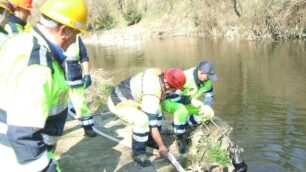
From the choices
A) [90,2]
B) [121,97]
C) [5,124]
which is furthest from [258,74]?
[90,2]

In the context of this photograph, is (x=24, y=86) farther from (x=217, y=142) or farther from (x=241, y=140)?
(x=241, y=140)

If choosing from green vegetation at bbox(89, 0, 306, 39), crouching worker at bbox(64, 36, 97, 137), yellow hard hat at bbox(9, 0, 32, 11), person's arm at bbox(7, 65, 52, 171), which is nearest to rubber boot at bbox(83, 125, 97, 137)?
crouching worker at bbox(64, 36, 97, 137)

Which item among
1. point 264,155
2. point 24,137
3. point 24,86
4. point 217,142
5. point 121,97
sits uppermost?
point 24,86

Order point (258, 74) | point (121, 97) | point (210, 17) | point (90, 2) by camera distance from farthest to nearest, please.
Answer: point (90, 2), point (210, 17), point (258, 74), point (121, 97)

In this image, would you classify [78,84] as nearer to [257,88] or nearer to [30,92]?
[30,92]

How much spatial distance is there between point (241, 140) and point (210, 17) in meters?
26.5

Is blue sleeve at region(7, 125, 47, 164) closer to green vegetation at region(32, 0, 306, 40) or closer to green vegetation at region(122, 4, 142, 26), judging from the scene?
green vegetation at region(32, 0, 306, 40)

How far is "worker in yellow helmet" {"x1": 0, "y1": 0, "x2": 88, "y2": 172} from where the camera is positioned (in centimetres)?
251

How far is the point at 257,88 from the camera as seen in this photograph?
568 inches

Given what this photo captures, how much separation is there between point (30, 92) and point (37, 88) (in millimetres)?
44

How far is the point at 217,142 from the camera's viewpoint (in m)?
7.16

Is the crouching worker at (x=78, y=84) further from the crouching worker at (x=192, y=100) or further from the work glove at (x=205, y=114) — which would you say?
the work glove at (x=205, y=114)

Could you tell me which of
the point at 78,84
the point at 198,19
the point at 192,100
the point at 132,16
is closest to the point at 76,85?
the point at 78,84

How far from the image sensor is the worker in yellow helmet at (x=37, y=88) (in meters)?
2.51
